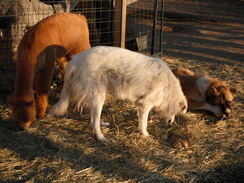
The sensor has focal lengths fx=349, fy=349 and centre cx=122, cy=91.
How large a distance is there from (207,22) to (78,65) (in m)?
10.6

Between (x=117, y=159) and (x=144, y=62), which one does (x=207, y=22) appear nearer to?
(x=144, y=62)

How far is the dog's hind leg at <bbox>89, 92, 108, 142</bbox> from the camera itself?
519cm

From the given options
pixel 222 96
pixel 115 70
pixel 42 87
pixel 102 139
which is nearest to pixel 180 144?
pixel 102 139

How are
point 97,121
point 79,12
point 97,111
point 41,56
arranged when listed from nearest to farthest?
point 97,111
point 97,121
point 41,56
point 79,12

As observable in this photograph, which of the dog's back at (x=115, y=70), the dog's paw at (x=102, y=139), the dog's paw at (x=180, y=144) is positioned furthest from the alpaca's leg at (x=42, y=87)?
the dog's paw at (x=180, y=144)

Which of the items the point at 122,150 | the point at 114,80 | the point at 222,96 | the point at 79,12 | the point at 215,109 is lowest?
the point at 122,150

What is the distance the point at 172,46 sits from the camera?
1127 cm

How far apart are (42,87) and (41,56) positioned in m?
0.57

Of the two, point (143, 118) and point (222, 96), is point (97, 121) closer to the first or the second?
point (143, 118)

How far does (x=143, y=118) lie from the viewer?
5.54m

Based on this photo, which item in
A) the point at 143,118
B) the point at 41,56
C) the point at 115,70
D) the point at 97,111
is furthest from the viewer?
the point at 41,56

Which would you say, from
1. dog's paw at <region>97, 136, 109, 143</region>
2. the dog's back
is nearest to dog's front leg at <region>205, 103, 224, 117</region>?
the dog's back

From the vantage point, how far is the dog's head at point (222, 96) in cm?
647

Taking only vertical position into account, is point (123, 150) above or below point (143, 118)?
below
